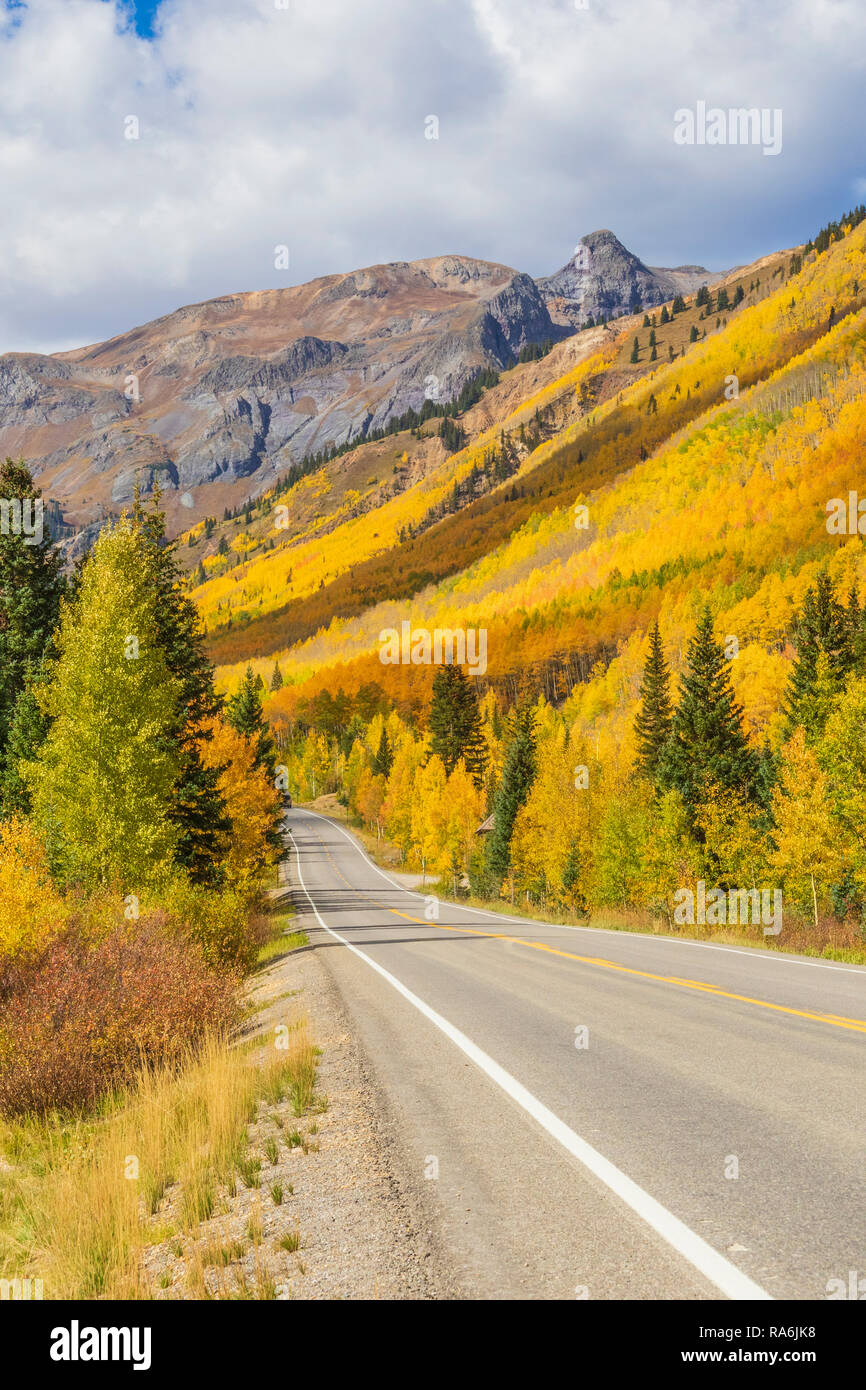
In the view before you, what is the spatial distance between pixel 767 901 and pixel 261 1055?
33.9 meters

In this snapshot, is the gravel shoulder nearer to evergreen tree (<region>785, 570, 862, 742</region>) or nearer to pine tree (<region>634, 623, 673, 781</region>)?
evergreen tree (<region>785, 570, 862, 742</region>)

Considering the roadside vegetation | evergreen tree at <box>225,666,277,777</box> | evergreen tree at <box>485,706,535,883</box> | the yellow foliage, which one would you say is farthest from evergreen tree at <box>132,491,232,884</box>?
evergreen tree at <box>485,706,535,883</box>

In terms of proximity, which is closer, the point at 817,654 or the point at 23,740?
the point at 23,740

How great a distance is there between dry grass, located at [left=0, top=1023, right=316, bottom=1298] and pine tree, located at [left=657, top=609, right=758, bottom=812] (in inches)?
1399

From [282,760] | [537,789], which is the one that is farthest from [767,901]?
[282,760]

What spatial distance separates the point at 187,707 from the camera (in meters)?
24.8

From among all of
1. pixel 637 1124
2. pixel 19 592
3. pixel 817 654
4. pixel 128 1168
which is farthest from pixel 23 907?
pixel 817 654

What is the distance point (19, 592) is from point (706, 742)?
3256 centimetres

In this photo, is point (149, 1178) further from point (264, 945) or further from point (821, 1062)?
point (264, 945)

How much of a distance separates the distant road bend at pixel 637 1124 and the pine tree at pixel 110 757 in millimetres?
8902

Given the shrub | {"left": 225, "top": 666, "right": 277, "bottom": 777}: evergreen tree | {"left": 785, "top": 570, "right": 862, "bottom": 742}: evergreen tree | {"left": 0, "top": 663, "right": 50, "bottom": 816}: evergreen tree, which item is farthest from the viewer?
{"left": 225, "top": 666, "right": 277, "bottom": 777}: evergreen tree

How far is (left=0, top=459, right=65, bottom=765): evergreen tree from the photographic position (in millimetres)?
29766

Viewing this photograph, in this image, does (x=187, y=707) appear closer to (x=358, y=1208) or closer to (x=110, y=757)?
(x=110, y=757)

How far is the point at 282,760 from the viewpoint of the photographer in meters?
144
